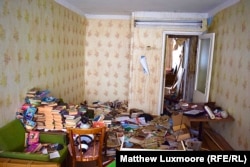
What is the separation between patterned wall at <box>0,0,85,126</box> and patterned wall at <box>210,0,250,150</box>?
2931 mm

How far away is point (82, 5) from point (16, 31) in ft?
6.66

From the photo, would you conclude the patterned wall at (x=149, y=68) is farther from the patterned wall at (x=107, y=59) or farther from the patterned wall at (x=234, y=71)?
the patterned wall at (x=234, y=71)

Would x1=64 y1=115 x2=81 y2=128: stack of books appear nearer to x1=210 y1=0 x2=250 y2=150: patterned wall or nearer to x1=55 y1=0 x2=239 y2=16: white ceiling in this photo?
x1=55 y1=0 x2=239 y2=16: white ceiling

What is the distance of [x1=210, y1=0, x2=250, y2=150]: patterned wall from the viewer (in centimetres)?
274

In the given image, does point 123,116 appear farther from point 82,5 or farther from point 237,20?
point 237,20

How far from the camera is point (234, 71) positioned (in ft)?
10.2

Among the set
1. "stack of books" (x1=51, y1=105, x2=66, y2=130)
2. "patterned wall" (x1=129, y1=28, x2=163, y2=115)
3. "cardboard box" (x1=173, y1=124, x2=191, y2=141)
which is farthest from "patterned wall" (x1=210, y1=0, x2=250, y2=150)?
"stack of books" (x1=51, y1=105, x2=66, y2=130)

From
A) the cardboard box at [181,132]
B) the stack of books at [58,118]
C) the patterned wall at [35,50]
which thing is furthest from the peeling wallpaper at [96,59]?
the cardboard box at [181,132]

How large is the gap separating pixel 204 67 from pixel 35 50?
318 centimetres

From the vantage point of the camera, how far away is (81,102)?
206 inches

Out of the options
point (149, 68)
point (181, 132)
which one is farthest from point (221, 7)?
point (181, 132)

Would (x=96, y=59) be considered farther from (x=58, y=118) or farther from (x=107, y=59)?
(x=58, y=118)

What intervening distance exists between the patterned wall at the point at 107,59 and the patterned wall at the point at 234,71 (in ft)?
7.46

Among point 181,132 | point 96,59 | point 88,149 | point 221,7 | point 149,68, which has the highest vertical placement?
point 221,7
